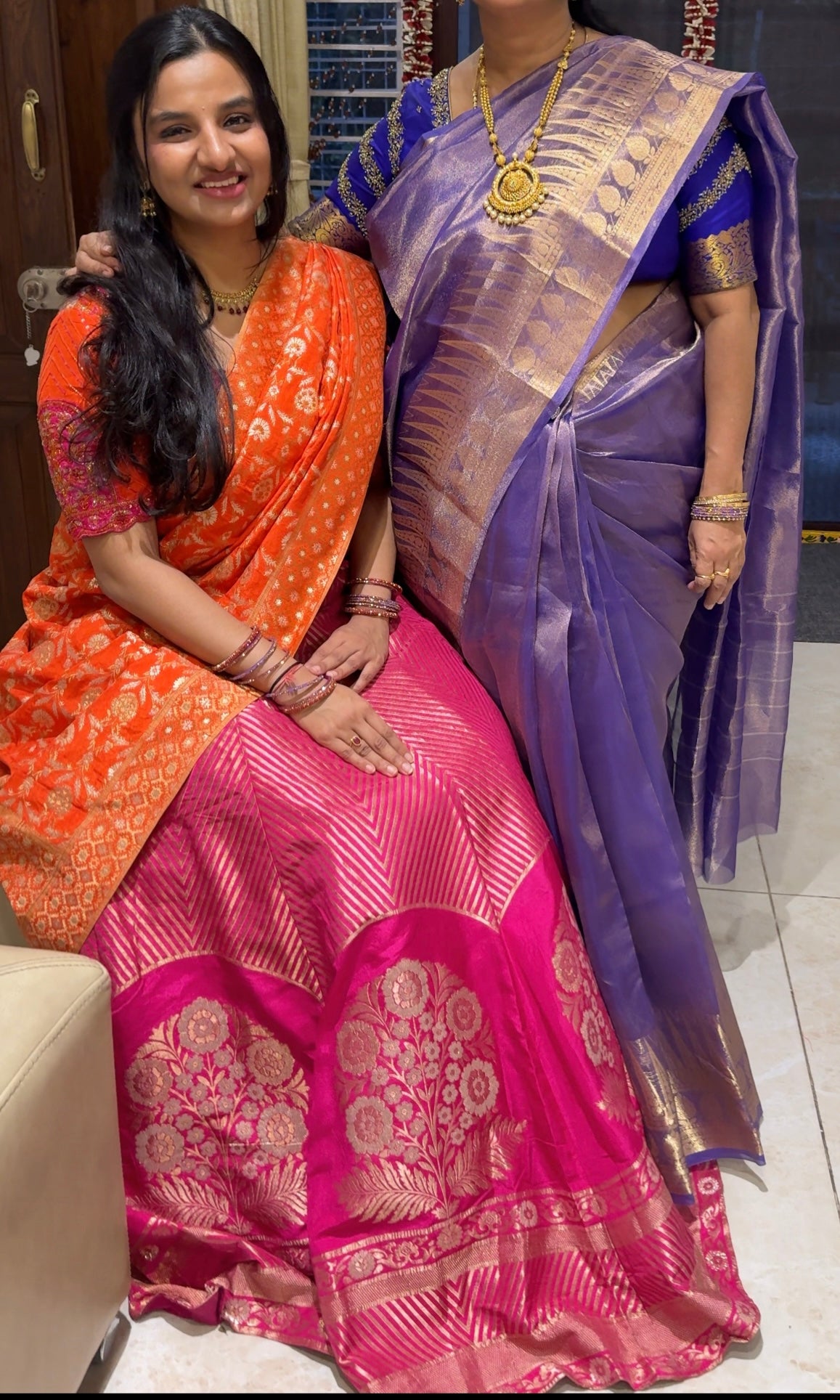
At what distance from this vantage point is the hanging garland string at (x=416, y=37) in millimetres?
3107

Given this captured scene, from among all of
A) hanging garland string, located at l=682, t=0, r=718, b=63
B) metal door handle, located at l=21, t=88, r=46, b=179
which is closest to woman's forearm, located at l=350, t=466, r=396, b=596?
metal door handle, located at l=21, t=88, r=46, b=179

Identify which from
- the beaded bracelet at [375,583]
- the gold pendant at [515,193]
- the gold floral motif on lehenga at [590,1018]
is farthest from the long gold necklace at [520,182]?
the gold floral motif on lehenga at [590,1018]

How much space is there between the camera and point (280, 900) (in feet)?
5.00

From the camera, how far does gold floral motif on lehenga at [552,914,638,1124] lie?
1552 mm

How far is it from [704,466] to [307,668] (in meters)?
0.62

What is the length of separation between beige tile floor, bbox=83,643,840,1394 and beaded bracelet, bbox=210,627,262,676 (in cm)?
78

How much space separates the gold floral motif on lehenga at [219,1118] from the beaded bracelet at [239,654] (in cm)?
41

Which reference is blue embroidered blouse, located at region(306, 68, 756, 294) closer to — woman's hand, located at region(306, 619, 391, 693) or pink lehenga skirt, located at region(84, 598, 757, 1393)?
woman's hand, located at region(306, 619, 391, 693)

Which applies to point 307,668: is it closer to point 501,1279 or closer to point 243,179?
point 243,179

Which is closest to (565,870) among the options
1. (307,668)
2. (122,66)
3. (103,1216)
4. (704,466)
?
(307,668)

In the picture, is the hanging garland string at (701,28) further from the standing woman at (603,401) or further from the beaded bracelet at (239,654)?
the beaded bracelet at (239,654)

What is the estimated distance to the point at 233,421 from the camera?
5.47ft

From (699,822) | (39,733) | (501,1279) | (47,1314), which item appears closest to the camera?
(47,1314)

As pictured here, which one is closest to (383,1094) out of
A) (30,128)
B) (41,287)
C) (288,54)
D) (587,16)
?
(587,16)
